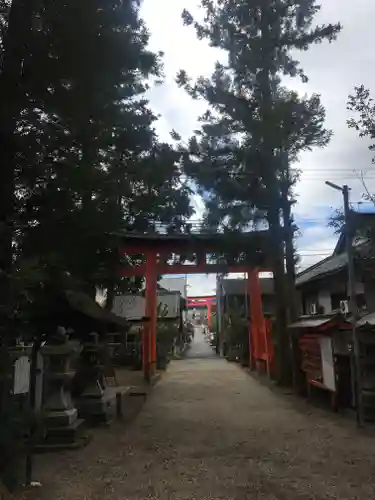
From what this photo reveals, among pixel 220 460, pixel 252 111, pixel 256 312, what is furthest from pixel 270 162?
pixel 256 312

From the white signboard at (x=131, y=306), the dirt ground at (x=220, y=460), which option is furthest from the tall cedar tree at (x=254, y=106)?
the white signboard at (x=131, y=306)

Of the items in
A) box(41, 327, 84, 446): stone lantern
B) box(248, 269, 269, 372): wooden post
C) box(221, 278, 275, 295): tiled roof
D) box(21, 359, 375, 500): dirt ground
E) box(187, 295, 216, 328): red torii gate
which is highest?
box(187, 295, 216, 328): red torii gate

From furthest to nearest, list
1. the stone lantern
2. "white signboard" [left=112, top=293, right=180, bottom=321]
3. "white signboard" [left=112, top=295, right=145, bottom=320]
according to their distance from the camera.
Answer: "white signboard" [left=112, top=295, right=145, bottom=320] → "white signboard" [left=112, top=293, right=180, bottom=321] → the stone lantern

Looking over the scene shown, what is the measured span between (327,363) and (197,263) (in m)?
9.40

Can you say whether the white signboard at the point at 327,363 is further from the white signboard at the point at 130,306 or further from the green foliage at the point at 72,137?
the white signboard at the point at 130,306

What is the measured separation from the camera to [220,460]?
668 centimetres

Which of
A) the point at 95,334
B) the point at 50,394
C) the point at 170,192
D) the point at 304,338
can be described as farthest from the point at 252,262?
the point at 50,394

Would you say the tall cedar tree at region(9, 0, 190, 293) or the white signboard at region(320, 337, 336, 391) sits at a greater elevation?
the tall cedar tree at region(9, 0, 190, 293)

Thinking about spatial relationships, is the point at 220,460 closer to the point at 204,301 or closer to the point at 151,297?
the point at 151,297

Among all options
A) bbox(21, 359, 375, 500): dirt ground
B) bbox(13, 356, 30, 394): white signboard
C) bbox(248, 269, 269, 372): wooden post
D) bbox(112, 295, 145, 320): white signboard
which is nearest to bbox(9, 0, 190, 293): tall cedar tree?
bbox(13, 356, 30, 394): white signboard

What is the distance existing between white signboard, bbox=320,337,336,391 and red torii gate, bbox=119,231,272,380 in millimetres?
3994

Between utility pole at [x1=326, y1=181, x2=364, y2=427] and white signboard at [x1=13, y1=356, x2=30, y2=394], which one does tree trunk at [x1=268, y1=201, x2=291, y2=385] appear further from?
white signboard at [x1=13, y1=356, x2=30, y2=394]

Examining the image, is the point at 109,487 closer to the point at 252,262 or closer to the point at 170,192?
the point at 170,192

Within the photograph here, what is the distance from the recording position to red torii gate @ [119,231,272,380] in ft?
45.6
